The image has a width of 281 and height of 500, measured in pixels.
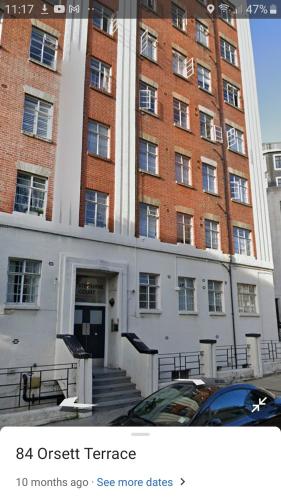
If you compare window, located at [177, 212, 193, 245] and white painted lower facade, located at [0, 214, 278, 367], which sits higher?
window, located at [177, 212, 193, 245]

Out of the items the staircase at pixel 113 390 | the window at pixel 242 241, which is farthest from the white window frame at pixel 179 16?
the staircase at pixel 113 390

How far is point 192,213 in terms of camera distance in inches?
690

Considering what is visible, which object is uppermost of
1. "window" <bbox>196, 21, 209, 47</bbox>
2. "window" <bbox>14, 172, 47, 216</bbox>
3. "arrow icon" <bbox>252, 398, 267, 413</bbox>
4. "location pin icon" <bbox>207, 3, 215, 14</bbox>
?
"location pin icon" <bbox>207, 3, 215, 14</bbox>

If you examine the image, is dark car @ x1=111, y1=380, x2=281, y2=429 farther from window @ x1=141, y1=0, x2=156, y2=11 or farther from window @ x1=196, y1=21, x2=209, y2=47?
window @ x1=196, y1=21, x2=209, y2=47

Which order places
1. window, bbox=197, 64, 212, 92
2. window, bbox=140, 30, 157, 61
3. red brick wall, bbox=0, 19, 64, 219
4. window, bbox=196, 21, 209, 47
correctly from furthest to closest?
window, bbox=196, 21, 209, 47 → window, bbox=197, 64, 212, 92 → window, bbox=140, 30, 157, 61 → red brick wall, bbox=0, 19, 64, 219

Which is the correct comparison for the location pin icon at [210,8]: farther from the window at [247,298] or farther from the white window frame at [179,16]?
the window at [247,298]

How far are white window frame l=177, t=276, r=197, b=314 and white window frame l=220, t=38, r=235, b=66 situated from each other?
1439cm

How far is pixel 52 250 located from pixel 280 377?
10.6 meters

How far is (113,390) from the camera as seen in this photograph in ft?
37.2

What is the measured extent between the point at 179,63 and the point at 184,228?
9.41m

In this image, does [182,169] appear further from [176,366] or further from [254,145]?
[176,366]

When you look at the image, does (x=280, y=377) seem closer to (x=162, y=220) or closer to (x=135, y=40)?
(x=162, y=220)

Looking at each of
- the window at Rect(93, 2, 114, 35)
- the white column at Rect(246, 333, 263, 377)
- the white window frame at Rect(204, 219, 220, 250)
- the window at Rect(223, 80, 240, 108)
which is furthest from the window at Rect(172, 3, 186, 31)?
the white column at Rect(246, 333, 263, 377)

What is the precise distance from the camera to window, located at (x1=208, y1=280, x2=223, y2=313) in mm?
17455
